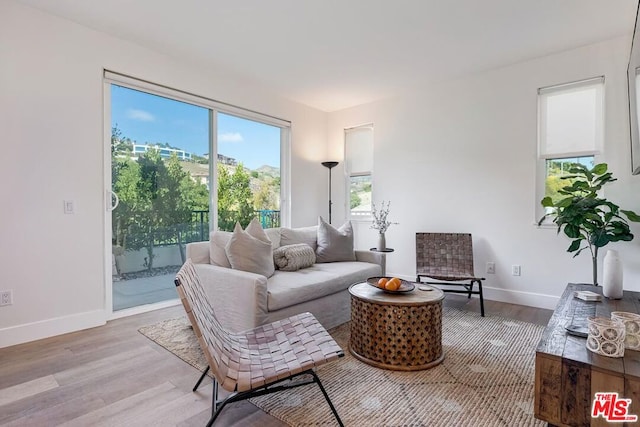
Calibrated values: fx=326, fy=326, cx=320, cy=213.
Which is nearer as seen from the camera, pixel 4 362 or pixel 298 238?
pixel 4 362

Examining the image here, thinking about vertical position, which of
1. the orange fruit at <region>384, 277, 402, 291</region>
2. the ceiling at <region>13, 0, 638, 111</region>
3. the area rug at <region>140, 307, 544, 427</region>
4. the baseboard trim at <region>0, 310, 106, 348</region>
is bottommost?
the area rug at <region>140, 307, 544, 427</region>

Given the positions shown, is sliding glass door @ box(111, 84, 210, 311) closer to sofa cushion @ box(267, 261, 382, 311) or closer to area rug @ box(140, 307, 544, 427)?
area rug @ box(140, 307, 544, 427)

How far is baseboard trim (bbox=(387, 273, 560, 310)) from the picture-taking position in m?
3.39

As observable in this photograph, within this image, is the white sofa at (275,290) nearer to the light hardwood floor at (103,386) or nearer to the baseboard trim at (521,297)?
the light hardwood floor at (103,386)

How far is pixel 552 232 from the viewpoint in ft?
11.0

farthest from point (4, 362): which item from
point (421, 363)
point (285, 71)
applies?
point (285, 71)

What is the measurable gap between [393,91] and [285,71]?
4.96 ft

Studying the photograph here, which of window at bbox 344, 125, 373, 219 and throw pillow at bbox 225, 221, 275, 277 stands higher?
window at bbox 344, 125, 373, 219

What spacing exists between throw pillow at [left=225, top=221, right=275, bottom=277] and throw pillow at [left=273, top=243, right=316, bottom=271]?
0.80 feet

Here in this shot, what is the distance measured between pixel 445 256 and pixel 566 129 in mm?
1775

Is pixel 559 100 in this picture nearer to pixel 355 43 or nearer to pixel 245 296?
pixel 355 43

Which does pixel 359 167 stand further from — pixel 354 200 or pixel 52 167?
pixel 52 167

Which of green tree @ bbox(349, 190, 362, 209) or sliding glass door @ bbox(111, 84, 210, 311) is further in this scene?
green tree @ bbox(349, 190, 362, 209)

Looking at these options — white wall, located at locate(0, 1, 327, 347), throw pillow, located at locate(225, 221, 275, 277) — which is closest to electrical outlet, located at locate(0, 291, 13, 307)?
white wall, located at locate(0, 1, 327, 347)
